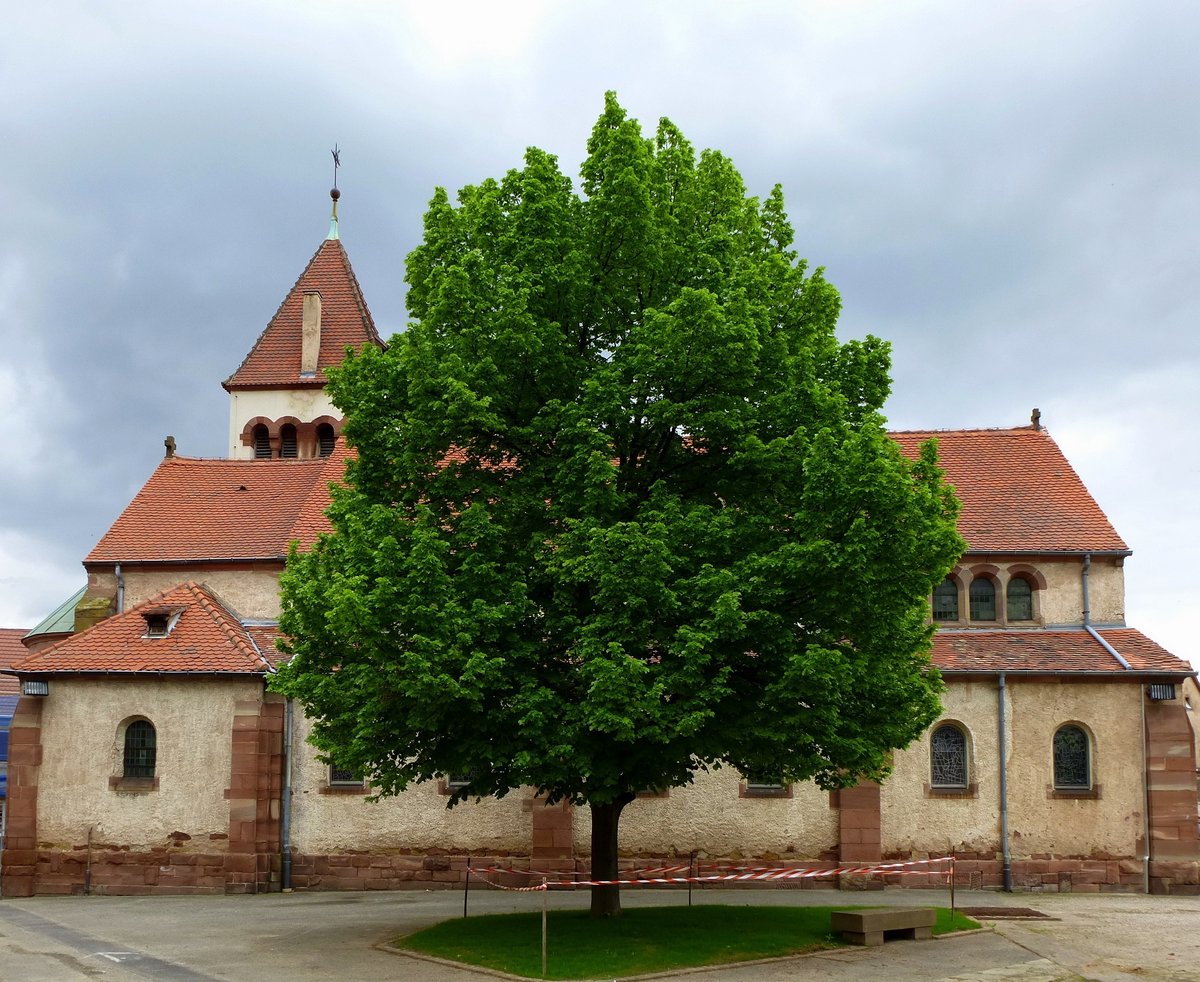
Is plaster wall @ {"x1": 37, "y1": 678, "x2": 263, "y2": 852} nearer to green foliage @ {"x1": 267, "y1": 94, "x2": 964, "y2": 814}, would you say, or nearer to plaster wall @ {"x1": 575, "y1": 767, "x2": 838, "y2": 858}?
plaster wall @ {"x1": 575, "y1": 767, "x2": 838, "y2": 858}

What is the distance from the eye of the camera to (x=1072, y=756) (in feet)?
98.7

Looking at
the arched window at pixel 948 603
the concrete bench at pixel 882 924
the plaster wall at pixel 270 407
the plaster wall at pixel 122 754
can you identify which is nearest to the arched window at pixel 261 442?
the plaster wall at pixel 270 407

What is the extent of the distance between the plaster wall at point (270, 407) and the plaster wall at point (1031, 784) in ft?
74.1

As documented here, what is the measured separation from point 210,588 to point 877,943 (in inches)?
798

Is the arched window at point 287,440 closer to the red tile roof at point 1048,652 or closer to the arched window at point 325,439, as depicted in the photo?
the arched window at point 325,439

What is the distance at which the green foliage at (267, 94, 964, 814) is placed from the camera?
18.0 meters

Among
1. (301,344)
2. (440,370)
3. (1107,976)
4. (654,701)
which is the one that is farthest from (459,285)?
(301,344)

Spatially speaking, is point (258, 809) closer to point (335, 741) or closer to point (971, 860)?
point (335, 741)

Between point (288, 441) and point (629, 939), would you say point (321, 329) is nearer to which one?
point (288, 441)

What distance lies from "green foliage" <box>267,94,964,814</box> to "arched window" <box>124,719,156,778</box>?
1082 cm

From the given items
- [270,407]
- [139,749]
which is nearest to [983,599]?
[139,749]

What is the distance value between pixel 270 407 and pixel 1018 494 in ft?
79.3

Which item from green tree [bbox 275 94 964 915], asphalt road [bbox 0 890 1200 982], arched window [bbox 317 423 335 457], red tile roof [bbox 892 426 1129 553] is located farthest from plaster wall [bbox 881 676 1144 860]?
arched window [bbox 317 423 335 457]

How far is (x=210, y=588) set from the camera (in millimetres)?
33719
